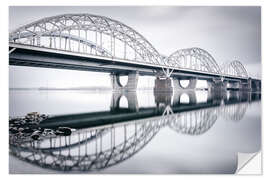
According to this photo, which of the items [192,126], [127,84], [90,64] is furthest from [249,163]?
[127,84]


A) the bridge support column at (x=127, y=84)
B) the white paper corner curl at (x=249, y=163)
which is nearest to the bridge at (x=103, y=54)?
the bridge support column at (x=127, y=84)

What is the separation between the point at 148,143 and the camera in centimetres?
475

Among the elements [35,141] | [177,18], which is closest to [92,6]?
[177,18]

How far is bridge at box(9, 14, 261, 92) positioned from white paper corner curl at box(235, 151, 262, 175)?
13.9 feet

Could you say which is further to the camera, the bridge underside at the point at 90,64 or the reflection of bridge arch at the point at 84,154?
the bridge underside at the point at 90,64

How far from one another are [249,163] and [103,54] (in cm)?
1703

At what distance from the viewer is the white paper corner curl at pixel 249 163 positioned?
390 cm

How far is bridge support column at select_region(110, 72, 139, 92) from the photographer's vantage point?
2061 cm

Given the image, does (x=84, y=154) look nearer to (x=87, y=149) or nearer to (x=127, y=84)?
(x=87, y=149)

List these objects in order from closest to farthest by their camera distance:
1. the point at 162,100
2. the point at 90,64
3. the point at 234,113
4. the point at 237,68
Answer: the point at 237,68 < the point at 234,113 < the point at 162,100 < the point at 90,64

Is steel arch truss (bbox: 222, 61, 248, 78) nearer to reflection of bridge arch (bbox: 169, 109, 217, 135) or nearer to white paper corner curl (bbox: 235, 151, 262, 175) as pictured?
reflection of bridge arch (bbox: 169, 109, 217, 135)

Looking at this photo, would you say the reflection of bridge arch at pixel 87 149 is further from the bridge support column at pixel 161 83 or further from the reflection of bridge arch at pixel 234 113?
the bridge support column at pixel 161 83

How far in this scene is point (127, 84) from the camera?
75.6 feet
